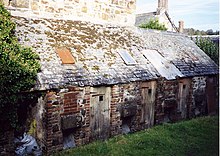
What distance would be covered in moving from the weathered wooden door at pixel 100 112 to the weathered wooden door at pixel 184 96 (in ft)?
15.5

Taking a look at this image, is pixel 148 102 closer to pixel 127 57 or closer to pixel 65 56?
pixel 127 57

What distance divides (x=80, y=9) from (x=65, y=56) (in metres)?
6.11


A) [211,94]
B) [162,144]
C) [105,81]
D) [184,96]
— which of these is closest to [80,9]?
[105,81]

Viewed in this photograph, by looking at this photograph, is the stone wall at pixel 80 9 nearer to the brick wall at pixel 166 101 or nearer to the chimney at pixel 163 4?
the brick wall at pixel 166 101

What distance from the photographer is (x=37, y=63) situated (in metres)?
8.75

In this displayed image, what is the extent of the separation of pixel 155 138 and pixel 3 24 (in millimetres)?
6727

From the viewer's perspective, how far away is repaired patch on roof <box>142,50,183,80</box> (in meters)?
12.7

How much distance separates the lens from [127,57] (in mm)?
12219

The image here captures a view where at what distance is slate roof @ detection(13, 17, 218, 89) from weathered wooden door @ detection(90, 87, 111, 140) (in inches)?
17.2

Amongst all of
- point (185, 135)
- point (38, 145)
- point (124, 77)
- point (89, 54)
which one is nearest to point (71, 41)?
point (89, 54)

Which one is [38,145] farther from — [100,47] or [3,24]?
[100,47]

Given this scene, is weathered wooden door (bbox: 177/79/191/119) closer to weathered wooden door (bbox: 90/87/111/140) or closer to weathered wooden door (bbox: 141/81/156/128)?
weathered wooden door (bbox: 141/81/156/128)

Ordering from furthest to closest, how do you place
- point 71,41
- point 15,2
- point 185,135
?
point 15,2, point 71,41, point 185,135

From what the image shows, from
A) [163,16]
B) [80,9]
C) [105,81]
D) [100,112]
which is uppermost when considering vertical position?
[163,16]
